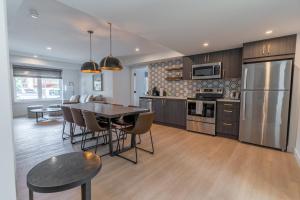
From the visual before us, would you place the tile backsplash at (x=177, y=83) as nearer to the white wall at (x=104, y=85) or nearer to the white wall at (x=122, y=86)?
the white wall at (x=122, y=86)

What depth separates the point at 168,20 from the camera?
88.1 inches

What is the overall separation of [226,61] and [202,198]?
10.8ft

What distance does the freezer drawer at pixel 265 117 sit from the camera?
9.29 ft

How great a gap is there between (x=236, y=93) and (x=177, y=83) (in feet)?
6.06

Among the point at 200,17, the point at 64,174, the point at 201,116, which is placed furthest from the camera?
the point at 201,116

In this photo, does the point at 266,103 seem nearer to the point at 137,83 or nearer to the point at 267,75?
the point at 267,75

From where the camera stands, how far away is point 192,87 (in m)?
4.71

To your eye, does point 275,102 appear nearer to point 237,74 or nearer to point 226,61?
point 237,74

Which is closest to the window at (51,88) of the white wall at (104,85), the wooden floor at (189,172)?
the white wall at (104,85)

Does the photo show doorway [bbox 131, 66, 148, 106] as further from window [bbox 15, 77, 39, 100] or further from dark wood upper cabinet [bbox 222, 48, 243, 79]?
window [bbox 15, 77, 39, 100]

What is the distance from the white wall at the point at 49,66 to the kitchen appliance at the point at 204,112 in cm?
622

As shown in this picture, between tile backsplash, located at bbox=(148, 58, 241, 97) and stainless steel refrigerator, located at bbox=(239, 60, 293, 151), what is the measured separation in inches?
→ 30.7

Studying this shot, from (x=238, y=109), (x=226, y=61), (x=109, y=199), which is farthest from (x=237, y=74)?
(x=109, y=199)

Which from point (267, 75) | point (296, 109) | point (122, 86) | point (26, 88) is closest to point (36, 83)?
point (26, 88)
